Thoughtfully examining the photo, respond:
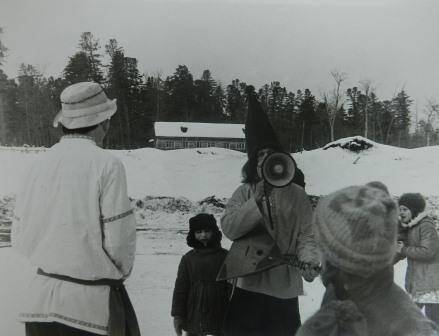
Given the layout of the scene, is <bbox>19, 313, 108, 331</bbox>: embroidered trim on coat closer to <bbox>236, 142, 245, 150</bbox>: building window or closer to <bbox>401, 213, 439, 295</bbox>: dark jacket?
<bbox>236, 142, 245, 150</bbox>: building window

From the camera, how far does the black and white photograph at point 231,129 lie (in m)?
2.16

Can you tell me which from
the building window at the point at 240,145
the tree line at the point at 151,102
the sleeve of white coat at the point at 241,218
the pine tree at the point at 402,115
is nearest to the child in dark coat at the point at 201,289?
the sleeve of white coat at the point at 241,218

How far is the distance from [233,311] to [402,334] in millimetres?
1117

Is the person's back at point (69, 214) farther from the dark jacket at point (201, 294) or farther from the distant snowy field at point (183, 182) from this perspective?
the distant snowy field at point (183, 182)

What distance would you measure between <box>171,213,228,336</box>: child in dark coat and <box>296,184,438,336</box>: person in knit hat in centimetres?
129

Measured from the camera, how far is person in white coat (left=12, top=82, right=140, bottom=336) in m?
1.68

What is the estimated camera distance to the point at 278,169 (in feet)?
6.95

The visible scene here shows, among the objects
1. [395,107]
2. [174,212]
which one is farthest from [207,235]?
[395,107]

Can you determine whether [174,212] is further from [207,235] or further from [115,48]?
[115,48]

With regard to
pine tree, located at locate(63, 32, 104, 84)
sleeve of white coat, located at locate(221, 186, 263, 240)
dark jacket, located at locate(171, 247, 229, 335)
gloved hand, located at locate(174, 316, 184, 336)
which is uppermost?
pine tree, located at locate(63, 32, 104, 84)

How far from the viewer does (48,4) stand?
109 inches

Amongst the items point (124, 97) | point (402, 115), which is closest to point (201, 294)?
point (124, 97)

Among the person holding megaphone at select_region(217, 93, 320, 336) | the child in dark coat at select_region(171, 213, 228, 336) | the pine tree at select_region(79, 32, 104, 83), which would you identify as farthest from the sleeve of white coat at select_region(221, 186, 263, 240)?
the pine tree at select_region(79, 32, 104, 83)

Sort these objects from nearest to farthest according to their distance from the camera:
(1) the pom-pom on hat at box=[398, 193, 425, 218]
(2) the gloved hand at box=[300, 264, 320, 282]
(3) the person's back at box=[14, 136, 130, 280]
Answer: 1. (3) the person's back at box=[14, 136, 130, 280]
2. (2) the gloved hand at box=[300, 264, 320, 282]
3. (1) the pom-pom on hat at box=[398, 193, 425, 218]
